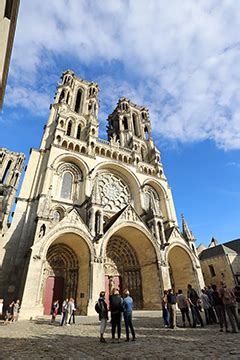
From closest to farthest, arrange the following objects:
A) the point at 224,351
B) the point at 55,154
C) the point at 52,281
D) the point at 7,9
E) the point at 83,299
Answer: the point at 224,351 → the point at 7,9 → the point at 83,299 → the point at 52,281 → the point at 55,154

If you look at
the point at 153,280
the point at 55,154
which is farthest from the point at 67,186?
the point at 153,280

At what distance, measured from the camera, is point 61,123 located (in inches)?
902

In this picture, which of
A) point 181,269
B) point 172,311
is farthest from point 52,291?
point 181,269

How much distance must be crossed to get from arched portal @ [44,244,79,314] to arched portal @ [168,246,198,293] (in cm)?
925

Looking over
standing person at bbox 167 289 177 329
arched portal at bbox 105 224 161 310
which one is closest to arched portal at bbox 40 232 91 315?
arched portal at bbox 105 224 161 310

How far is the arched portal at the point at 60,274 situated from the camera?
15.0m

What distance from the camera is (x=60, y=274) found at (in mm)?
15984

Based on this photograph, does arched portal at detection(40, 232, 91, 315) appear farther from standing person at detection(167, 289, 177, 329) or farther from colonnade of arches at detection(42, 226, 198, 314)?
standing person at detection(167, 289, 177, 329)

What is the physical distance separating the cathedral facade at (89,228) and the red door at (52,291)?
0.22ft

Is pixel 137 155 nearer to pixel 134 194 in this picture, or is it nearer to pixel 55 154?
pixel 134 194

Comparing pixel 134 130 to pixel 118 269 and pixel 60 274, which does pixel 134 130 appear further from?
pixel 60 274

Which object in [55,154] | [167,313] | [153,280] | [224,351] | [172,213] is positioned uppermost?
[55,154]

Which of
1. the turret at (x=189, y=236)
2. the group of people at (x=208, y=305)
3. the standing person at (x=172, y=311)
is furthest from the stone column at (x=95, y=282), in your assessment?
the turret at (x=189, y=236)

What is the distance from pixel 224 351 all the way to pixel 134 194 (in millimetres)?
19357
